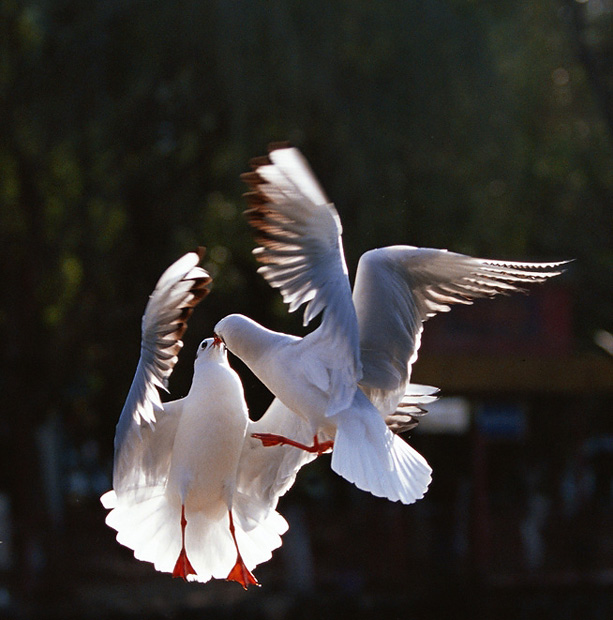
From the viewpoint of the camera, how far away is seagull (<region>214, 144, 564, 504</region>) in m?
2.84

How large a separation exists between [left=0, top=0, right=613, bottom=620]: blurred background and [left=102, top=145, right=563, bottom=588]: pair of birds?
472cm

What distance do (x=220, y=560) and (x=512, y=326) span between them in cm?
635

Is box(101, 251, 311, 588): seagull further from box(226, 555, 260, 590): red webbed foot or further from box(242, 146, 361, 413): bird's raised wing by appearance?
box(242, 146, 361, 413): bird's raised wing

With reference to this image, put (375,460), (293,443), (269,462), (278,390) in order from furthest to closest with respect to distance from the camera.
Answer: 1. (269,462)
2. (293,443)
3. (278,390)
4. (375,460)

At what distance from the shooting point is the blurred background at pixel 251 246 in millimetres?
8758

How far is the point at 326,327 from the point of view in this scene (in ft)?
9.59

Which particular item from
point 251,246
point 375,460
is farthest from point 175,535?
point 251,246

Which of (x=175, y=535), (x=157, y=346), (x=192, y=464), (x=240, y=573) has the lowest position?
(x=240, y=573)

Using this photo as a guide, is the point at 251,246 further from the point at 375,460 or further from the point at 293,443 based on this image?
the point at 375,460

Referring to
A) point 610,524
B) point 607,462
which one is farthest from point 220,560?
point 607,462

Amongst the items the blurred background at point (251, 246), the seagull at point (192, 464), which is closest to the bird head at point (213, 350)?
the seagull at point (192, 464)

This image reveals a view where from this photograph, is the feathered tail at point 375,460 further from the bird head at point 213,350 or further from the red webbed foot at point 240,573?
the red webbed foot at point 240,573

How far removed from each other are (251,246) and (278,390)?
21.4ft

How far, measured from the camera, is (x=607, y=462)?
1375 centimetres
